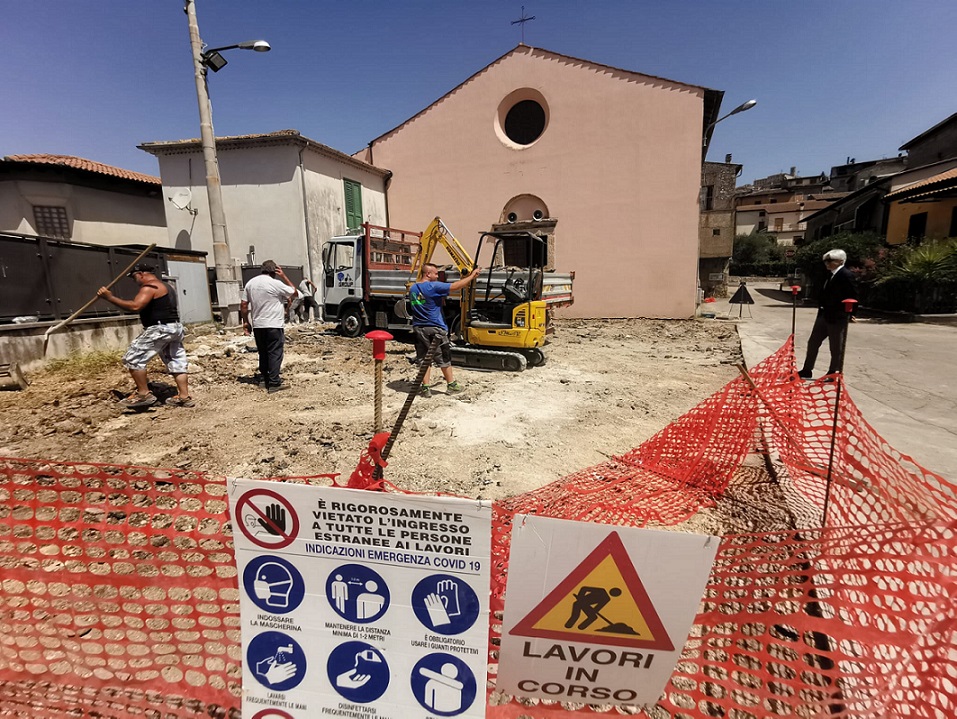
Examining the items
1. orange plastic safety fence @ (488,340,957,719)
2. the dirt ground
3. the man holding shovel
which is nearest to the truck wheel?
the dirt ground

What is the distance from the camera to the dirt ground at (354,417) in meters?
4.03

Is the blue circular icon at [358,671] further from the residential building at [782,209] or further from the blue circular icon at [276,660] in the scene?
the residential building at [782,209]

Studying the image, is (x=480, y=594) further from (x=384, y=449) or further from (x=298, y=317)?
(x=298, y=317)

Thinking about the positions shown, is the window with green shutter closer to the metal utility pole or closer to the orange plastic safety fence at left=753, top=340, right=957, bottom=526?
the metal utility pole

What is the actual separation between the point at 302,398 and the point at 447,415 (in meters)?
2.19

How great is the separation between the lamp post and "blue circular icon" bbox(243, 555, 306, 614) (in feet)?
38.0

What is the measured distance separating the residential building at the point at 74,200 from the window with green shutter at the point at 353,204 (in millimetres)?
7920

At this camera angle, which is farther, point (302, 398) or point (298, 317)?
point (298, 317)

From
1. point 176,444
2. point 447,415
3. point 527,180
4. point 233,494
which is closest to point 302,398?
point 176,444

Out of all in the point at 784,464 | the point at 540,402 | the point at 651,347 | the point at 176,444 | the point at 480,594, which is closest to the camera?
the point at 480,594

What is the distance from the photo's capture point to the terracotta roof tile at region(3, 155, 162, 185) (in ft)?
47.9

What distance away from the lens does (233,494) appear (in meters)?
1.44

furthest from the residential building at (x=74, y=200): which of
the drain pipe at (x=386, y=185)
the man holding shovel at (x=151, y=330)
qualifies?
the man holding shovel at (x=151, y=330)

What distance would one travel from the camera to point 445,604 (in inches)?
54.5
